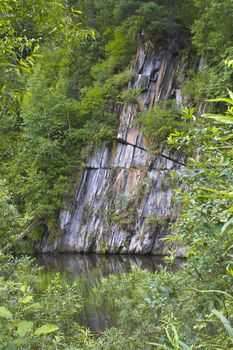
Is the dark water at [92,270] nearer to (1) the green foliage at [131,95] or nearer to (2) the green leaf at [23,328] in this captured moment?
(2) the green leaf at [23,328]

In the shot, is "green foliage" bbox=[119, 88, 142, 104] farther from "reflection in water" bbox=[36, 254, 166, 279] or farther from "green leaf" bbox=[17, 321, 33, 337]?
"green leaf" bbox=[17, 321, 33, 337]

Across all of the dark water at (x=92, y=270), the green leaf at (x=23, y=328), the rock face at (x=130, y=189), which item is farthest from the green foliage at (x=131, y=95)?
the green leaf at (x=23, y=328)

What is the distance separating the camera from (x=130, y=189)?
58.9 feet

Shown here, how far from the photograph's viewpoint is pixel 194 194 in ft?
7.54

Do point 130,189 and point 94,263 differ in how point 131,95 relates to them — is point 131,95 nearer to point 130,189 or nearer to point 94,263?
point 130,189

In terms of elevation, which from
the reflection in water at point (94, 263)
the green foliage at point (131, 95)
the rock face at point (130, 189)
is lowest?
the reflection in water at point (94, 263)

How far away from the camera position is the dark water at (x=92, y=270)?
800cm

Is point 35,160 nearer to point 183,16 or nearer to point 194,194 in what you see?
point 183,16

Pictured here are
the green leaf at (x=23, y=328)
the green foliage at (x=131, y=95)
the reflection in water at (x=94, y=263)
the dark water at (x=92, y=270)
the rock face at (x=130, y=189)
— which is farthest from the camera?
the green foliage at (x=131, y=95)

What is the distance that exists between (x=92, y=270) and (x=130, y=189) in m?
4.84

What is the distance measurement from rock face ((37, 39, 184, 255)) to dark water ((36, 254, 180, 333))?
81 centimetres

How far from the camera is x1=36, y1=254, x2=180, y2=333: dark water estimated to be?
800cm

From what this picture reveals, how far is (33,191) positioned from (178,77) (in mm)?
9076

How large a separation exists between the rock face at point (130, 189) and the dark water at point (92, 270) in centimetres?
81
